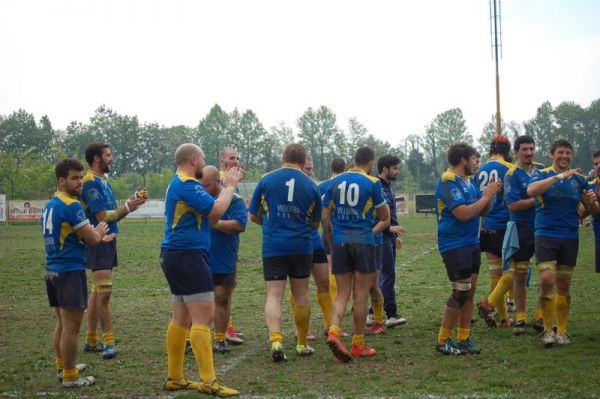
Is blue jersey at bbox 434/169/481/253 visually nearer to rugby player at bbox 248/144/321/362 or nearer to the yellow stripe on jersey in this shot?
rugby player at bbox 248/144/321/362

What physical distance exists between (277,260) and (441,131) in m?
105

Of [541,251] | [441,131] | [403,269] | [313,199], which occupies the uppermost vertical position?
[441,131]

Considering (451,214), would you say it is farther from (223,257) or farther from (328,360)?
(223,257)

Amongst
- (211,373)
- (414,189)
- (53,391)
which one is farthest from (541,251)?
(414,189)

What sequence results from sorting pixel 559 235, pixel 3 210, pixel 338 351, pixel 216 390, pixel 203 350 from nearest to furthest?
pixel 216 390
pixel 203 350
pixel 338 351
pixel 559 235
pixel 3 210

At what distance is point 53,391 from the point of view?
256 inches

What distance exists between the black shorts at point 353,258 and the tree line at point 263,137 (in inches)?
3557

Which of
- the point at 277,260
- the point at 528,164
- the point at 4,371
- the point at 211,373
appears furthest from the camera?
the point at 528,164

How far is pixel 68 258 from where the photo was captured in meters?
6.74

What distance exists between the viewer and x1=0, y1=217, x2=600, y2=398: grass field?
634 centimetres

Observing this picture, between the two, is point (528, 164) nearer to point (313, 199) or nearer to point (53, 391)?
point (313, 199)

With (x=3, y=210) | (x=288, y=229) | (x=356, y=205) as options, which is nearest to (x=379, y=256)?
(x=356, y=205)

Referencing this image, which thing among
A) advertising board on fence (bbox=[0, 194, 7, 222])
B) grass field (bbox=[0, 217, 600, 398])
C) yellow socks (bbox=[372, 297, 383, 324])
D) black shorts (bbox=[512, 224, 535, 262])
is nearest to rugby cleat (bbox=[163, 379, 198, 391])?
grass field (bbox=[0, 217, 600, 398])

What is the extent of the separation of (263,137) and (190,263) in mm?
102997
